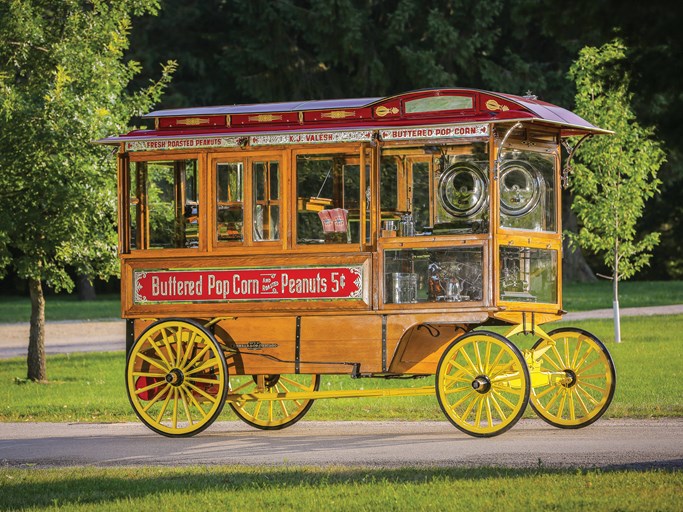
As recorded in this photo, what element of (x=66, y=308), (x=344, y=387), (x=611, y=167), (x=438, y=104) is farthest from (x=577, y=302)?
(x=438, y=104)

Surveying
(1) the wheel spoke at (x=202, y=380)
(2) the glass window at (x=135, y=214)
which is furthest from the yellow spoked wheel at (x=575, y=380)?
(2) the glass window at (x=135, y=214)

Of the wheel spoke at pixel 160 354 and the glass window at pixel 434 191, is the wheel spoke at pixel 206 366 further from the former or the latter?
the glass window at pixel 434 191

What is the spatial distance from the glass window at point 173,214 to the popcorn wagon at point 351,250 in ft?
0.05

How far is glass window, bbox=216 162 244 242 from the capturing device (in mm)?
12805

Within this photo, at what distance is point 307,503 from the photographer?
8688 mm

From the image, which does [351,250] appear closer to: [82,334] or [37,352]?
[37,352]

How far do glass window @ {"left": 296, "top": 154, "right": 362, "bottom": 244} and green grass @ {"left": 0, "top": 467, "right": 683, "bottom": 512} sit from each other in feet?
9.53

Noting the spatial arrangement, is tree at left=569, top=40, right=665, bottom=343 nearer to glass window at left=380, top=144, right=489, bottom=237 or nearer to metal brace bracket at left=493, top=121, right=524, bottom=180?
glass window at left=380, top=144, right=489, bottom=237

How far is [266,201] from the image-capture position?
41.7 feet

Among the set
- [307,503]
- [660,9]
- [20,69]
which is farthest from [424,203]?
[20,69]

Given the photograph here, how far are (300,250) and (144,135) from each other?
1977mm

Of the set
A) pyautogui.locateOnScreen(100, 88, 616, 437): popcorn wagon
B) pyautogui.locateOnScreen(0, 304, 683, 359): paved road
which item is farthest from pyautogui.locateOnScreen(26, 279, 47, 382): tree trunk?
pyautogui.locateOnScreen(100, 88, 616, 437): popcorn wagon

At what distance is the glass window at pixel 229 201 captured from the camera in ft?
42.0

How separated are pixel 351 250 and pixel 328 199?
0.61 meters
